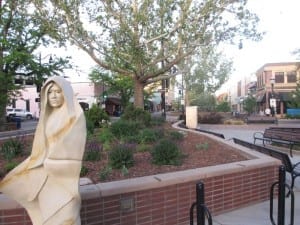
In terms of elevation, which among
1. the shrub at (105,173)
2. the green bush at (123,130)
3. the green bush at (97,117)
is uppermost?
the green bush at (97,117)

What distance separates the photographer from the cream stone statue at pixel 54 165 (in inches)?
142

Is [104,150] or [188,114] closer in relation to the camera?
[104,150]

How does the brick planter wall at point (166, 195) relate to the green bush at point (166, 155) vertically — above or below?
below

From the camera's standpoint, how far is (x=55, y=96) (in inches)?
146

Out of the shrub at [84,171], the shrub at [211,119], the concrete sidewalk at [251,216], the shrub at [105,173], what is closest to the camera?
the concrete sidewalk at [251,216]

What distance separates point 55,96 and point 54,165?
0.57m

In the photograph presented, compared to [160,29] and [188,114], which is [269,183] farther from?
[188,114]

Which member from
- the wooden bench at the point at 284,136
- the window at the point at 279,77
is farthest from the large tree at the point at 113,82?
the wooden bench at the point at 284,136

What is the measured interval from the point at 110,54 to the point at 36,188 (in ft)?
53.8

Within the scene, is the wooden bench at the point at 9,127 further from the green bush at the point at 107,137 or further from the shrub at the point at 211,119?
the green bush at the point at 107,137

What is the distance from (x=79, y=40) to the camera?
1919cm

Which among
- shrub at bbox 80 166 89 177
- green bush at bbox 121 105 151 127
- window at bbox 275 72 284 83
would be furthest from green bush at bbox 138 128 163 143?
window at bbox 275 72 284 83

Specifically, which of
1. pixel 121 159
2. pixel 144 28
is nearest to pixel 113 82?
pixel 144 28

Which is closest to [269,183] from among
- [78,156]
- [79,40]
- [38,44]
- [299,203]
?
[299,203]
